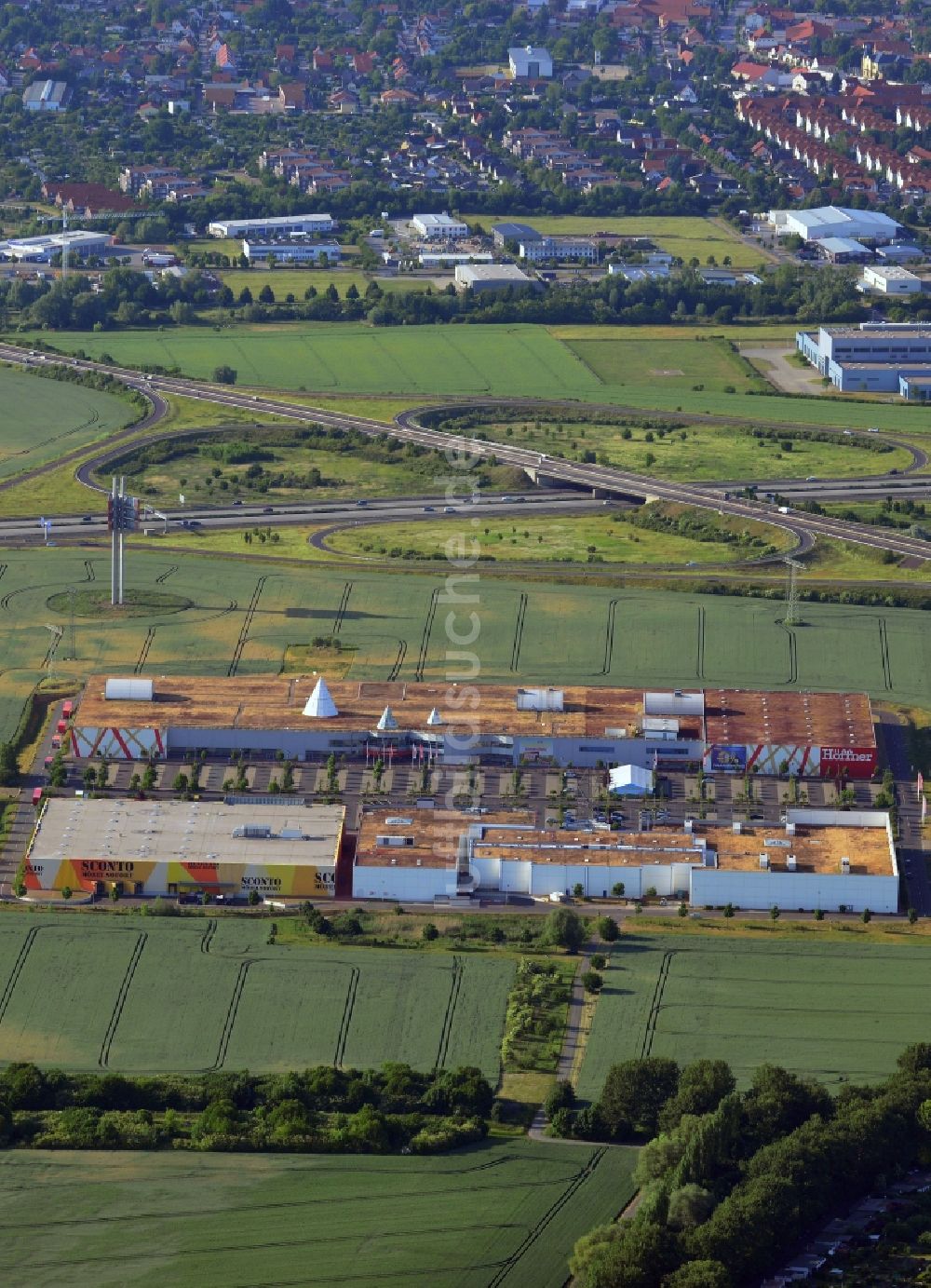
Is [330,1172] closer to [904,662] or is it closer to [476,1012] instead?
[476,1012]

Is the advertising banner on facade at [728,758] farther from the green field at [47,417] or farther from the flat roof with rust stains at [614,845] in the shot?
the green field at [47,417]

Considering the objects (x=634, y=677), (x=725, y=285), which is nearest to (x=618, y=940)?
(x=634, y=677)

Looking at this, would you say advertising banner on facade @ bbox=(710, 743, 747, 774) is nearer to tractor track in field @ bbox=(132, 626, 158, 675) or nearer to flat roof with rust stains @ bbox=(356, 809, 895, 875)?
flat roof with rust stains @ bbox=(356, 809, 895, 875)

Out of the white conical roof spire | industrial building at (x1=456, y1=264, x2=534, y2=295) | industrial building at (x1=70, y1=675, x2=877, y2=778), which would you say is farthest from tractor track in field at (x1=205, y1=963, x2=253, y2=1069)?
industrial building at (x1=456, y1=264, x2=534, y2=295)

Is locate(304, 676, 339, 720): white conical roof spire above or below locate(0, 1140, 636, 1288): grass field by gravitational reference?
above

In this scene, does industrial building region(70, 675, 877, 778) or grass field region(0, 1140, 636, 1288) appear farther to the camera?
industrial building region(70, 675, 877, 778)

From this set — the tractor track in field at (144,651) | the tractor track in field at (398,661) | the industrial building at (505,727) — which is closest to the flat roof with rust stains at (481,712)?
the industrial building at (505,727)

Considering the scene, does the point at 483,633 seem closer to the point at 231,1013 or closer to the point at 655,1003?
the point at 655,1003
